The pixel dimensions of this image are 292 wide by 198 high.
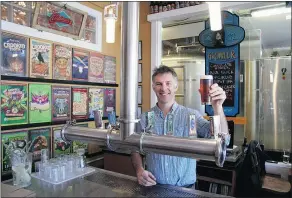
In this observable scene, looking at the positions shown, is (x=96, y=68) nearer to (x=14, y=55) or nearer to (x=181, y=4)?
(x=14, y=55)

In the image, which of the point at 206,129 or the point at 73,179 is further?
the point at 73,179

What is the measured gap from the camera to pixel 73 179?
1.70m

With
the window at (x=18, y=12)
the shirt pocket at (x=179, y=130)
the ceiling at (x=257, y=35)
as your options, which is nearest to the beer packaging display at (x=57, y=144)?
the window at (x=18, y=12)

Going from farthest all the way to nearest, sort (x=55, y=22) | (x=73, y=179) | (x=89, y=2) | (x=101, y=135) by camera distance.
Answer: (x=89, y=2), (x=55, y=22), (x=73, y=179), (x=101, y=135)

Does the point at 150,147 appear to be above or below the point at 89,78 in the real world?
below

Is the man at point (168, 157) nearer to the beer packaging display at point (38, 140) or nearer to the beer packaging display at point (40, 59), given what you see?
the beer packaging display at point (38, 140)

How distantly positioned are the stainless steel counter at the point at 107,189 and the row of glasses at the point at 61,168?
66mm

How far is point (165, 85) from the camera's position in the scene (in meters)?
1.63

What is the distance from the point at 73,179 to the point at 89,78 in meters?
1.45

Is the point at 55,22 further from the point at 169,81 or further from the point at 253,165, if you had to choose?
the point at 253,165

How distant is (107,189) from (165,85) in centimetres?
74

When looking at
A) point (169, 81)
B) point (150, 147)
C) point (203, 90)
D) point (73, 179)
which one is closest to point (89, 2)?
point (169, 81)

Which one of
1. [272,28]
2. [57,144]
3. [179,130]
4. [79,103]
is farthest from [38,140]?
[272,28]

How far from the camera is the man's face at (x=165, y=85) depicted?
1637 millimetres
